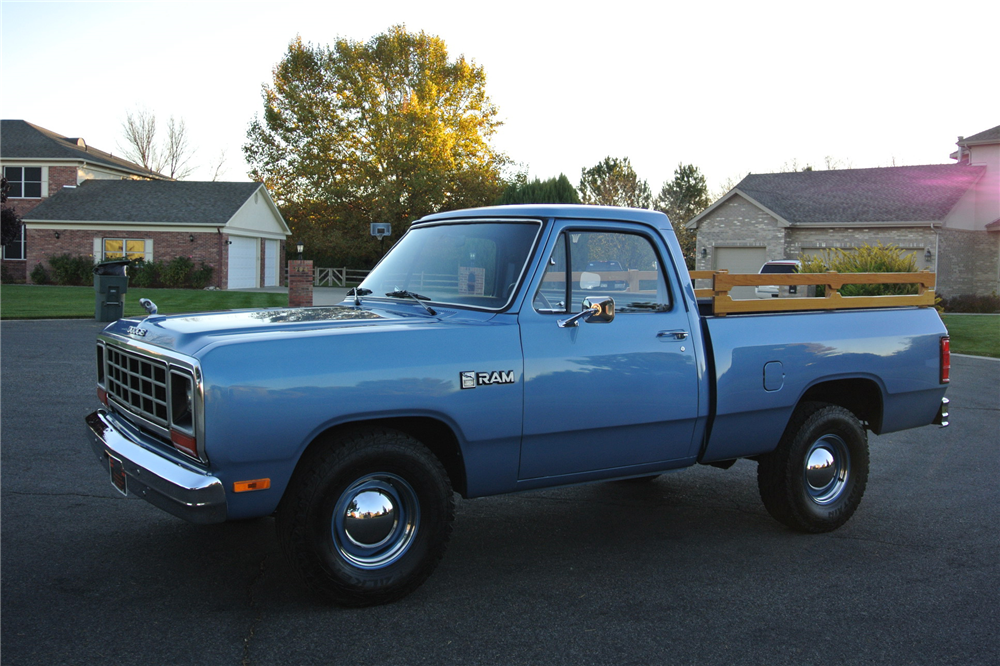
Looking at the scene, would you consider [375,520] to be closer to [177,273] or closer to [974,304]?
[974,304]

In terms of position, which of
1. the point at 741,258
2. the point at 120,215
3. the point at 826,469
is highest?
the point at 120,215

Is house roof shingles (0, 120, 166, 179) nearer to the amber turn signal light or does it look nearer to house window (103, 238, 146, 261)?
house window (103, 238, 146, 261)

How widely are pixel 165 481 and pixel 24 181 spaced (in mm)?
44835

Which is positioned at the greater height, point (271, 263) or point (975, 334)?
point (271, 263)

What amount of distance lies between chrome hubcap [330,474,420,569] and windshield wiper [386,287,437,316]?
105cm

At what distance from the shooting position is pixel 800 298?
5.39m

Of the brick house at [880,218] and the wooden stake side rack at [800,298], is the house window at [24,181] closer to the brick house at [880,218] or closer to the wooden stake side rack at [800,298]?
the brick house at [880,218]

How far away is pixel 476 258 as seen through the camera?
4738 millimetres

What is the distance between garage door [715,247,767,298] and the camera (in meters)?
35.7

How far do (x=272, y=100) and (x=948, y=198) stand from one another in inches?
1425

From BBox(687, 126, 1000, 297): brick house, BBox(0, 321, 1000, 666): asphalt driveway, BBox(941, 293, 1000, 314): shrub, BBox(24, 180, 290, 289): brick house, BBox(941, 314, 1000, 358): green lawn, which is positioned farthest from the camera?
BBox(24, 180, 290, 289): brick house

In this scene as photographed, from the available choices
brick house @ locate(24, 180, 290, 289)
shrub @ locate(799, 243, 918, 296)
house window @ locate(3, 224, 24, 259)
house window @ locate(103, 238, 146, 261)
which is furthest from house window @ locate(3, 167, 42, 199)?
shrub @ locate(799, 243, 918, 296)

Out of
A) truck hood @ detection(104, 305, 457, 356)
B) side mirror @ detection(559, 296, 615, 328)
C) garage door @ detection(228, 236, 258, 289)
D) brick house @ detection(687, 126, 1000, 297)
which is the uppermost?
brick house @ detection(687, 126, 1000, 297)

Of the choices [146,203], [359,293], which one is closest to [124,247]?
[146,203]
